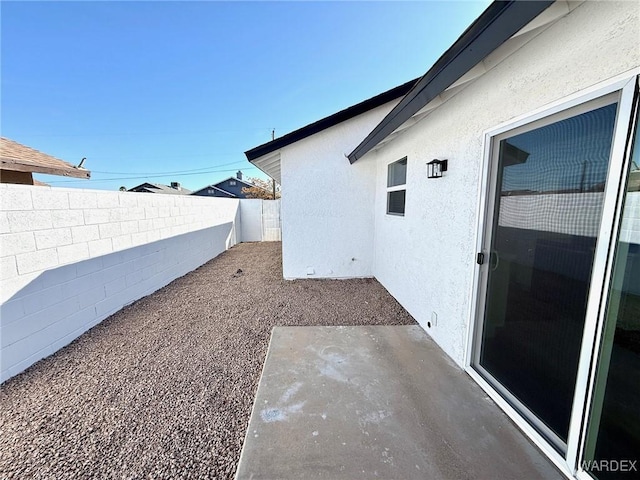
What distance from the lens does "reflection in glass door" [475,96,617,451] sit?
4.80ft

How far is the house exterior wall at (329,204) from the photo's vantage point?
5.68 meters

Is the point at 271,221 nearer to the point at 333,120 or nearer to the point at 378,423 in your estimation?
the point at 333,120

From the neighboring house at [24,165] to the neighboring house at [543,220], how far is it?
6.96 m

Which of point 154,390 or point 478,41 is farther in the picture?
point 154,390

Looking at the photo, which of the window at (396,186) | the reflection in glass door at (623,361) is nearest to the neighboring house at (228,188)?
the window at (396,186)

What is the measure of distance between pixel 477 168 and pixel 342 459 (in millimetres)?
2799

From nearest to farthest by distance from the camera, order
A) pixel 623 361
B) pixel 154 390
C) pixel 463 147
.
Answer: pixel 623 361, pixel 154 390, pixel 463 147

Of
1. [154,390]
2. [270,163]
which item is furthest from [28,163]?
[154,390]

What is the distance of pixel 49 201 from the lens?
301 cm

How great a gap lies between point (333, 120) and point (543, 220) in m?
4.68

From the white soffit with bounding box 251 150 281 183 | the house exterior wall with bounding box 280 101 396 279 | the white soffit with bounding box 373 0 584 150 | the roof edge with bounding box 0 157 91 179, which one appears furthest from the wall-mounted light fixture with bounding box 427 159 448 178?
the roof edge with bounding box 0 157 91 179

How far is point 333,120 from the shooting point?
17.8ft

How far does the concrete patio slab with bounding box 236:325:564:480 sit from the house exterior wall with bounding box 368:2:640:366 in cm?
64

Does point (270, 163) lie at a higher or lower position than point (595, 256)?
higher
